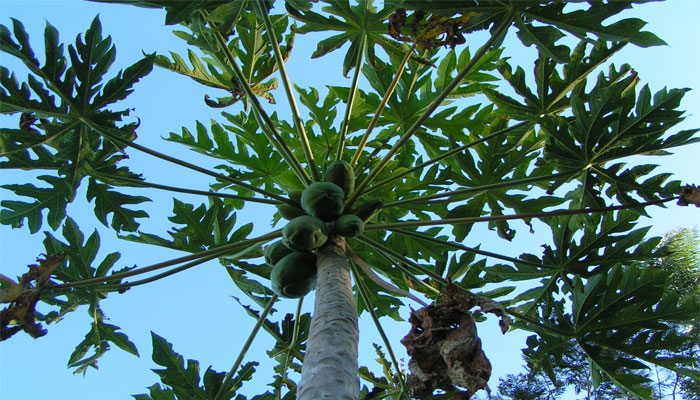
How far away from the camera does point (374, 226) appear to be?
3.26m

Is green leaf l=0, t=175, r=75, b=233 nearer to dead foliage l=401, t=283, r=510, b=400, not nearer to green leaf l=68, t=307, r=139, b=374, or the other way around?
green leaf l=68, t=307, r=139, b=374

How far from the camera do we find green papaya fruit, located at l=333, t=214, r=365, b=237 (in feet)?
9.43

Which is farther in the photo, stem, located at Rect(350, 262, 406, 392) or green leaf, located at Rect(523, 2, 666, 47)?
stem, located at Rect(350, 262, 406, 392)

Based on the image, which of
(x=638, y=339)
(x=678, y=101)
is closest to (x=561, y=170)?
(x=678, y=101)

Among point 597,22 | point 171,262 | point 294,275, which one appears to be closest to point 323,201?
point 294,275

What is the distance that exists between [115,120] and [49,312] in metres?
1.33

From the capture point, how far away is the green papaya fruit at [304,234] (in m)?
2.70

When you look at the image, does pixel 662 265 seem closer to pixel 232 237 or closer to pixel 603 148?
pixel 603 148

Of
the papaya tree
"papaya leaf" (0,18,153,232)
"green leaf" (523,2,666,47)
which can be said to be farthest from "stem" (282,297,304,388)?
"green leaf" (523,2,666,47)

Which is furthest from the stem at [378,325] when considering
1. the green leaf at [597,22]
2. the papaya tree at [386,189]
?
the green leaf at [597,22]

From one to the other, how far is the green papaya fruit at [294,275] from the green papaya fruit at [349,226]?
0.86ft

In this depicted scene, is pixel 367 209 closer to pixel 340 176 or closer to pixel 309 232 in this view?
pixel 340 176

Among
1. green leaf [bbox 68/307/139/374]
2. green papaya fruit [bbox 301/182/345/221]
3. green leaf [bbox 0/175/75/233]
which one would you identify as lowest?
green leaf [bbox 68/307/139/374]

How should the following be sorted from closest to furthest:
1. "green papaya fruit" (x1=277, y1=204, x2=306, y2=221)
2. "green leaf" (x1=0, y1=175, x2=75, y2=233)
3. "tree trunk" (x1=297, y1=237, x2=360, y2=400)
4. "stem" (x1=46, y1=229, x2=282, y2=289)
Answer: "tree trunk" (x1=297, y1=237, x2=360, y2=400) → "stem" (x1=46, y1=229, x2=282, y2=289) → "green papaya fruit" (x1=277, y1=204, x2=306, y2=221) → "green leaf" (x1=0, y1=175, x2=75, y2=233)
